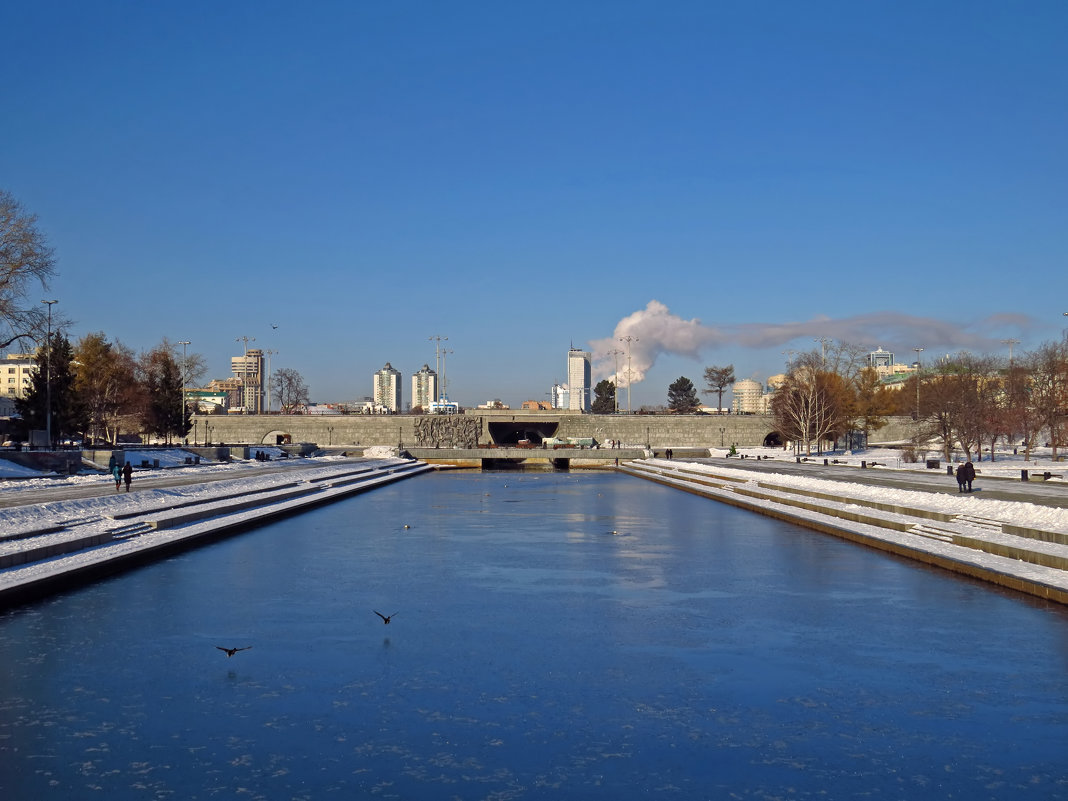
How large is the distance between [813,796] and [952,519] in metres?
20.4

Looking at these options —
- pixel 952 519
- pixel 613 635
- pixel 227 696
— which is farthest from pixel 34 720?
pixel 952 519

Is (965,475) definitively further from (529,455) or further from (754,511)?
(529,455)

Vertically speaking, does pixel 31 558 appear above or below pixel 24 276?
below

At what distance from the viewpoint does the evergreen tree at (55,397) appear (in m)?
67.7

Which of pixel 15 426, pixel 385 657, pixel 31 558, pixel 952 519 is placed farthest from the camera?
pixel 15 426

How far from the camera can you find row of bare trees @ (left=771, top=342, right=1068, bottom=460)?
68.9 metres

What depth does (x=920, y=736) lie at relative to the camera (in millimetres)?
9992

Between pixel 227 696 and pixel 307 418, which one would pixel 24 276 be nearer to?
pixel 227 696

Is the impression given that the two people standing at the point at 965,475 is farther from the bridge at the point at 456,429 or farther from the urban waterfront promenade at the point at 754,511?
the bridge at the point at 456,429

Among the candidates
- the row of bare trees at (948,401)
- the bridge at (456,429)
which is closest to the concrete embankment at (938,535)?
the row of bare trees at (948,401)

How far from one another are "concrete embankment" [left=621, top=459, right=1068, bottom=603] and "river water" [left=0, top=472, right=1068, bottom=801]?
65 cm

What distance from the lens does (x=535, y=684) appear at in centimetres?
1197

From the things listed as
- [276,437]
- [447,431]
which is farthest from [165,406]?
[447,431]

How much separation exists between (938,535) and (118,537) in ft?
74.1
